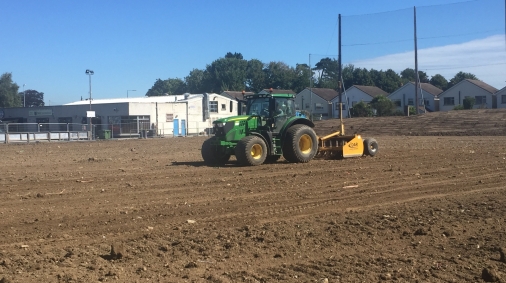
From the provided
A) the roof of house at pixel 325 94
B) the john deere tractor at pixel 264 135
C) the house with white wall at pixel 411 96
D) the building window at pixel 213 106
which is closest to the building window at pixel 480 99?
the house with white wall at pixel 411 96

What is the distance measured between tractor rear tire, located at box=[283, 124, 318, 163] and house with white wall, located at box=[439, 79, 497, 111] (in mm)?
49689

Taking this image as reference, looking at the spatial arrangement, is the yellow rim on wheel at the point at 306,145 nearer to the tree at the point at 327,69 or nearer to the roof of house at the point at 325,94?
the roof of house at the point at 325,94

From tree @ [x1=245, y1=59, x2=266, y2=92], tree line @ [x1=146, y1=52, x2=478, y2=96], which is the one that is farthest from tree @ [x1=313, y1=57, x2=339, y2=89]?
tree @ [x1=245, y1=59, x2=266, y2=92]

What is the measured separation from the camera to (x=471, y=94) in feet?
223

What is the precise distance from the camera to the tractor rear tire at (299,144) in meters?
18.8

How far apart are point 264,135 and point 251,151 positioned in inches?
35.6

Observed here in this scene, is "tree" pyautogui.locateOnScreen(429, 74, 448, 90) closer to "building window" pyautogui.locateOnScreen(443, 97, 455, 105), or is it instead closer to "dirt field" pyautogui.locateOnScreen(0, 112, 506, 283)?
"building window" pyautogui.locateOnScreen(443, 97, 455, 105)

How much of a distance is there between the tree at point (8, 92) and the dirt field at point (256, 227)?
9275 centimetres

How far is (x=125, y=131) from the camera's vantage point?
187 ft

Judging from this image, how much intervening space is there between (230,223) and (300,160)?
9.93 m

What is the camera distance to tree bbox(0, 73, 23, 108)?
332ft

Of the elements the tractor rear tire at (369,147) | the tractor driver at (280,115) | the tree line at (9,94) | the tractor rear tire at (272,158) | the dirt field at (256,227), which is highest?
the tree line at (9,94)

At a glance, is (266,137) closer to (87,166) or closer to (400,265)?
(87,166)

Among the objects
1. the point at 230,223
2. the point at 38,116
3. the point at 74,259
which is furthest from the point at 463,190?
the point at 38,116
